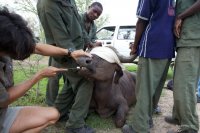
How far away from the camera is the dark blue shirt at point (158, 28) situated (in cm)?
396

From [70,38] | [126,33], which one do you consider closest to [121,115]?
[70,38]

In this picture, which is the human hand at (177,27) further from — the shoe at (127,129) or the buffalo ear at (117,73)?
the shoe at (127,129)

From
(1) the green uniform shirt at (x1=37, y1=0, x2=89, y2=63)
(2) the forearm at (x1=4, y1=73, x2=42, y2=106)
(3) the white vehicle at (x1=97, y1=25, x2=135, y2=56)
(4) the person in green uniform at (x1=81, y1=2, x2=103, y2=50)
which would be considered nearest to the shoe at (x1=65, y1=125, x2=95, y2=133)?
(1) the green uniform shirt at (x1=37, y1=0, x2=89, y2=63)

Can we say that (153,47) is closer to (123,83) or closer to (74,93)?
(74,93)

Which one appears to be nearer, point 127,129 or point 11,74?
point 11,74

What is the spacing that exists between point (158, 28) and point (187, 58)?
516 millimetres

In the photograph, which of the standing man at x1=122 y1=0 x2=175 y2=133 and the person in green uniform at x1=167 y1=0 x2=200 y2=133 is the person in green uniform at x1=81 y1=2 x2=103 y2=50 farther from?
the person in green uniform at x1=167 y1=0 x2=200 y2=133

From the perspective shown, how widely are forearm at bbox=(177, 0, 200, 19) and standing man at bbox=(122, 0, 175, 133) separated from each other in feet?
0.46

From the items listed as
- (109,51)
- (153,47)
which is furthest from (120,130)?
(153,47)

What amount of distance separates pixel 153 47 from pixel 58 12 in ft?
4.24

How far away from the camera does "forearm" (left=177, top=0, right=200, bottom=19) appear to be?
12.5 ft

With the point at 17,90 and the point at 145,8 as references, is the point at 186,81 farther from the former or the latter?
the point at 17,90

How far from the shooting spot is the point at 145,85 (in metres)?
4.09

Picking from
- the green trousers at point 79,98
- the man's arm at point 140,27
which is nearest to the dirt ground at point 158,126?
the green trousers at point 79,98
